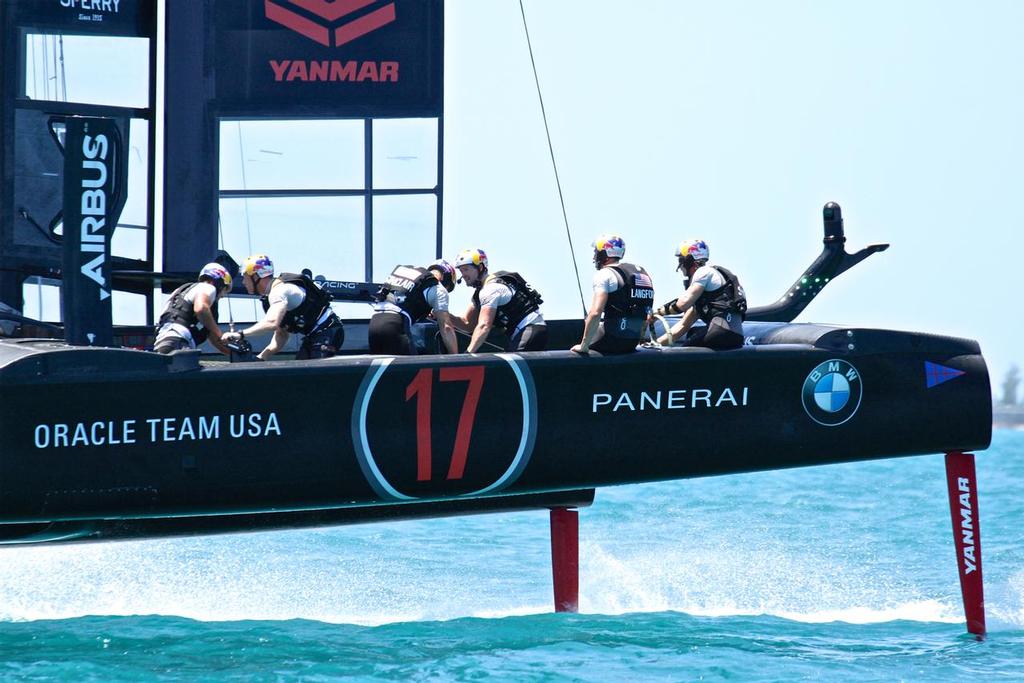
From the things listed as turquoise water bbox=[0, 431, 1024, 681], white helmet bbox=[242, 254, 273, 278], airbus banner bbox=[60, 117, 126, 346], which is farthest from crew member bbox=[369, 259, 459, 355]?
turquoise water bbox=[0, 431, 1024, 681]

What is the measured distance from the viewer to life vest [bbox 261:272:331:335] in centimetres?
752

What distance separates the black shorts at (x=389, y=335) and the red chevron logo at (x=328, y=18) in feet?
8.79

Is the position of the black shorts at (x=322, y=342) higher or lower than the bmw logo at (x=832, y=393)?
higher

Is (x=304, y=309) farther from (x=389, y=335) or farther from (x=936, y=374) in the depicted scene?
(x=936, y=374)

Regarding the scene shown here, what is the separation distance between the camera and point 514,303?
27.0 ft

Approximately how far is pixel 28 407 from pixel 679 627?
14.5 ft

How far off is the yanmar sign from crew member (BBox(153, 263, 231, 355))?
2580 millimetres

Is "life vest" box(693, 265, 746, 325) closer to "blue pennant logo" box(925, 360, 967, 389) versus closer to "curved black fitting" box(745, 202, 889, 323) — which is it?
"blue pennant logo" box(925, 360, 967, 389)

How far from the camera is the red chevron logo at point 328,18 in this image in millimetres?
9672

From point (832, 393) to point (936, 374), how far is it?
27.0 inches

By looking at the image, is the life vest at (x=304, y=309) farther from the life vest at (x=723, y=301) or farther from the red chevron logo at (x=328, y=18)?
the red chevron logo at (x=328, y=18)

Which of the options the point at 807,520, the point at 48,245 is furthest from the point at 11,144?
the point at 807,520

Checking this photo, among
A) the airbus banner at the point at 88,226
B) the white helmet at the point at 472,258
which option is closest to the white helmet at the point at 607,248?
the white helmet at the point at 472,258

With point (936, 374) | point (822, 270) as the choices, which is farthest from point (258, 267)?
point (822, 270)
